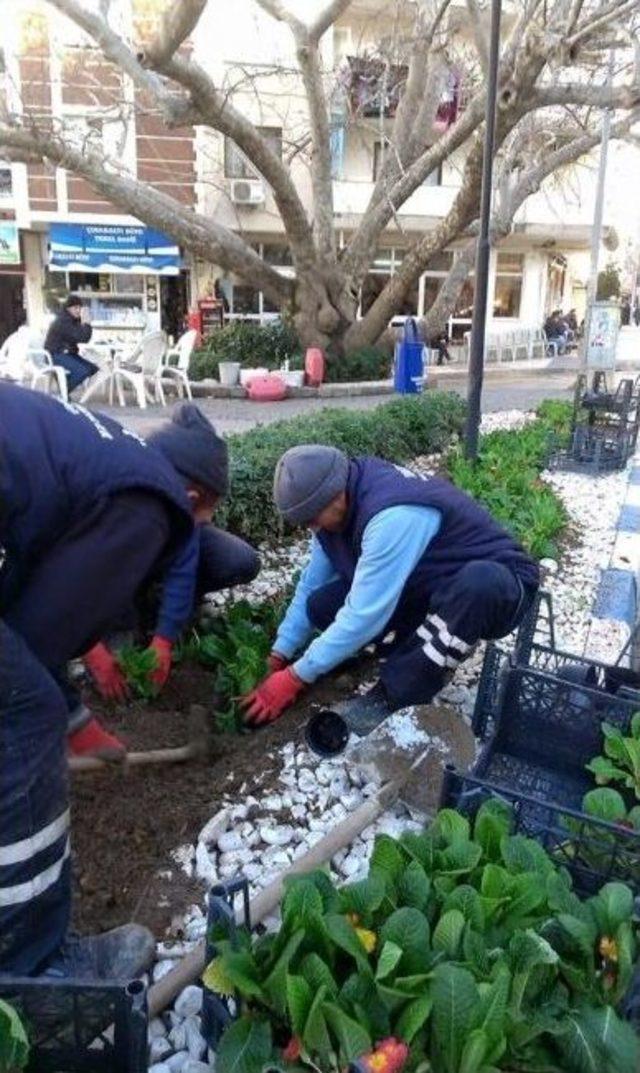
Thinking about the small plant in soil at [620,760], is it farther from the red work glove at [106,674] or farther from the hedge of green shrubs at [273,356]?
the hedge of green shrubs at [273,356]

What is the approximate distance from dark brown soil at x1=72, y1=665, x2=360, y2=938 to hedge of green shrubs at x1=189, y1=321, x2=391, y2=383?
46.1ft

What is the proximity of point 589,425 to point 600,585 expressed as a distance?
3.84m

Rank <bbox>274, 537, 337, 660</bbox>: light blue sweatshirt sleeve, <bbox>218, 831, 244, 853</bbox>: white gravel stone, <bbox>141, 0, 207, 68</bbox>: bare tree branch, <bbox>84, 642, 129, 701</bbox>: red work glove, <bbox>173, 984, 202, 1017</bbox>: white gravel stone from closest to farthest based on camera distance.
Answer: <bbox>173, 984, 202, 1017</bbox>: white gravel stone < <bbox>218, 831, 244, 853</bbox>: white gravel stone < <bbox>84, 642, 129, 701</bbox>: red work glove < <bbox>274, 537, 337, 660</bbox>: light blue sweatshirt sleeve < <bbox>141, 0, 207, 68</bbox>: bare tree branch

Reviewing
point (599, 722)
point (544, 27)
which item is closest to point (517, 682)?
point (599, 722)

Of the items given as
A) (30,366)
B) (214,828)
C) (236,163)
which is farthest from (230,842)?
(236,163)

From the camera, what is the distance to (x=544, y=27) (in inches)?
337

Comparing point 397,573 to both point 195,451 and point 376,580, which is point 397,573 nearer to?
point 376,580

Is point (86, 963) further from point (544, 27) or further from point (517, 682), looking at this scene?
point (544, 27)

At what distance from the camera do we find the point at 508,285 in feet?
94.3

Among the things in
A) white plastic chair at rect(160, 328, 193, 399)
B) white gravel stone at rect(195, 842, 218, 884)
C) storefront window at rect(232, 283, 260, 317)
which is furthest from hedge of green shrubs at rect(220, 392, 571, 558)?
storefront window at rect(232, 283, 260, 317)

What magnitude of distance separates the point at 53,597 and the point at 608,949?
1.40 metres

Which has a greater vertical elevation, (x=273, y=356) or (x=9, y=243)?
(x=9, y=243)

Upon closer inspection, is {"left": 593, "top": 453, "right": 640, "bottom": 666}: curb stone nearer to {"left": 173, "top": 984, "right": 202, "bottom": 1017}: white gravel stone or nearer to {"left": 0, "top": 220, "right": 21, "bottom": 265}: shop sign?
{"left": 173, "top": 984, "right": 202, "bottom": 1017}: white gravel stone

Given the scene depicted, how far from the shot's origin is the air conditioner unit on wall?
22.2 m
